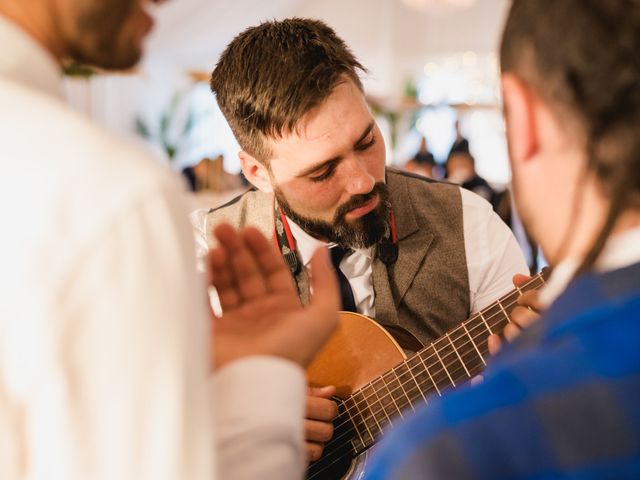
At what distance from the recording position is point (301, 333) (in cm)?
92

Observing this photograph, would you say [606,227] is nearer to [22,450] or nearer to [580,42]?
[580,42]

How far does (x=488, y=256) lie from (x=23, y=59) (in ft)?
4.68

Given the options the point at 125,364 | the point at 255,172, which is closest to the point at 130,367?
the point at 125,364

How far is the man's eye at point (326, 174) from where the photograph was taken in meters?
1.88

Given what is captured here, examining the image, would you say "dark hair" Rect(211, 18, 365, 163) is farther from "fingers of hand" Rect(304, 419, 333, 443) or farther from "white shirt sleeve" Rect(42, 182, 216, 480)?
"white shirt sleeve" Rect(42, 182, 216, 480)

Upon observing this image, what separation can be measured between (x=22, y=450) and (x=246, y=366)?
0.26 metres

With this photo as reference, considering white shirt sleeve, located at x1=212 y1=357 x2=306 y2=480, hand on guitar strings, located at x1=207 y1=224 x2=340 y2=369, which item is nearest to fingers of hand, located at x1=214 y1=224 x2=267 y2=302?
hand on guitar strings, located at x1=207 y1=224 x2=340 y2=369

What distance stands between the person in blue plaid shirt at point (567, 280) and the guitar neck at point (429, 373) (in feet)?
2.24

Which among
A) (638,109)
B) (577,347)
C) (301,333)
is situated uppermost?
(638,109)

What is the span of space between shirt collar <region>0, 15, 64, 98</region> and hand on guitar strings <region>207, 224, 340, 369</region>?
1.06 feet

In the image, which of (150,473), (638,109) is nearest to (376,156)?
(638,109)

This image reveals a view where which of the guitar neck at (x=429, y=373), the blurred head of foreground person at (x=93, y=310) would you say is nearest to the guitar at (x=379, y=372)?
the guitar neck at (x=429, y=373)

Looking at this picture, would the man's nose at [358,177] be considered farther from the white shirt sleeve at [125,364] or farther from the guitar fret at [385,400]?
the white shirt sleeve at [125,364]

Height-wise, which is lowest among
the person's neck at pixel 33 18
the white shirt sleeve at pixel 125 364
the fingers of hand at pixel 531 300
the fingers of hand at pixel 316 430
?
the fingers of hand at pixel 316 430
